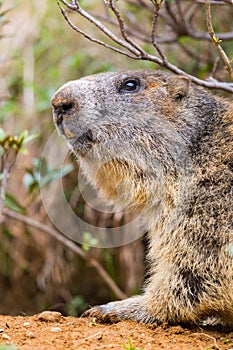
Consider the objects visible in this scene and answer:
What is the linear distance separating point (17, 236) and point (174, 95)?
155 inches

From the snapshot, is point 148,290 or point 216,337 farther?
point 148,290

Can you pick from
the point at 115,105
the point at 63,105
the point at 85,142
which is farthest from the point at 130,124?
the point at 63,105

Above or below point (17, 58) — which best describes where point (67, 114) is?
below

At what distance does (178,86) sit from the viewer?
14.7 feet

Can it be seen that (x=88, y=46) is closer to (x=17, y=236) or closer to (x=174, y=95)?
(x=17, y=236)

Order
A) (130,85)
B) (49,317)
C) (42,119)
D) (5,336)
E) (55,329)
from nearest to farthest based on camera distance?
Result: (5,336)
(55,329)
(49,317)
(130,85)
(42,119)

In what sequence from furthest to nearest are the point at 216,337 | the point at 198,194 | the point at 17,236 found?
1. the point at 17,236
2. the point at 198,194
3. the point at 216,337

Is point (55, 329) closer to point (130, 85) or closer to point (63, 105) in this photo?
point (63, 105)

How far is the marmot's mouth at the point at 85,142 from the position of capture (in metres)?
4.25

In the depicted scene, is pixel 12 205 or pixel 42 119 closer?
pixel 12 205

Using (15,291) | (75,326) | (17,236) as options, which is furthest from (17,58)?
(75,326)

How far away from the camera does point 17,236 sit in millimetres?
7688

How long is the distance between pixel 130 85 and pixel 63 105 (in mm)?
599

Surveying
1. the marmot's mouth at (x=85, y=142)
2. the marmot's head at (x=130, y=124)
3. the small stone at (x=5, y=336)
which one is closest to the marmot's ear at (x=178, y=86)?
the marmot's head at (x=130, y=124)
